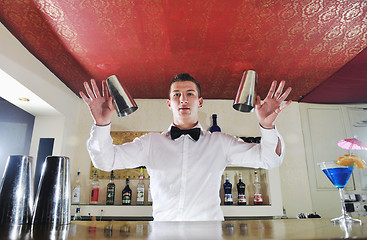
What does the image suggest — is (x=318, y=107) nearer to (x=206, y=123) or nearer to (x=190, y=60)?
(x=206, y=123)

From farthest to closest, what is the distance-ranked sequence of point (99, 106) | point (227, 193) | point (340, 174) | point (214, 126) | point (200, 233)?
point (214, 126) < point (227, 193) < point (99, 106) < point (340, 174) < point (200, 233)

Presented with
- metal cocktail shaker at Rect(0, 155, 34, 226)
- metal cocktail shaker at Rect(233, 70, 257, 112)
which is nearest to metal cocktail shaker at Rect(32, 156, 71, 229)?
metal cocktail shaker at Rect(0, 155, 34, 226)

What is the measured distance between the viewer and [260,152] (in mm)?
1273

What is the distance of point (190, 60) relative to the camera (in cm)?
249

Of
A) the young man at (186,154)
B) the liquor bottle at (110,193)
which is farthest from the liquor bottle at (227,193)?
the young man at (186,154)

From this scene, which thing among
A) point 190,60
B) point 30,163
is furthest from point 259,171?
point 30,163

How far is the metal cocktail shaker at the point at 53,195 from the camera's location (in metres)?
0.63

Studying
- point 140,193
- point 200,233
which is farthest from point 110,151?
point 140,193

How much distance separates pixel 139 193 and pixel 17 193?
2.42 meters

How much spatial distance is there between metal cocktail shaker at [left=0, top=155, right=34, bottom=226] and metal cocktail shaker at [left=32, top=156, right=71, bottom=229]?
22 mm

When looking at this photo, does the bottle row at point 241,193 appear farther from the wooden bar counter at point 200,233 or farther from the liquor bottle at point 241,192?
the wooden bar counter at point 200,233

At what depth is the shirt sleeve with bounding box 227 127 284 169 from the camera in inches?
46.2

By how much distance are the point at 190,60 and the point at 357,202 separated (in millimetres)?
2509

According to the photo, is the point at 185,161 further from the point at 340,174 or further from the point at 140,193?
the point at 140,193
